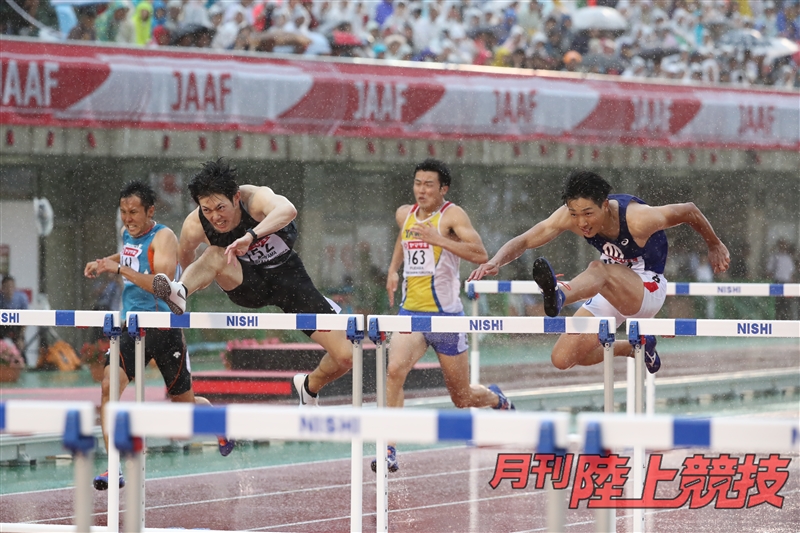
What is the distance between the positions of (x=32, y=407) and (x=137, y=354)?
2.55 m

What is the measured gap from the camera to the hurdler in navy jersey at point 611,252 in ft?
21.4

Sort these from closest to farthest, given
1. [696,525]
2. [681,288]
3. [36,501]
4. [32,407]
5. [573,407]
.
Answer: [32,407], [696,525], [36,501], [681,288], [573,407]

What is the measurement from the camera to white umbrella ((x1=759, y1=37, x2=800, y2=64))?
2025cm

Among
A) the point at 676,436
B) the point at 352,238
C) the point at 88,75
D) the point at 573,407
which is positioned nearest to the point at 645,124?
the point at 352,238

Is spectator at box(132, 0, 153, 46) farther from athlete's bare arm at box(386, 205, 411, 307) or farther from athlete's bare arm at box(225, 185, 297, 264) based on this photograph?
athlete's bare arm at box(225, 185, 297, 264)

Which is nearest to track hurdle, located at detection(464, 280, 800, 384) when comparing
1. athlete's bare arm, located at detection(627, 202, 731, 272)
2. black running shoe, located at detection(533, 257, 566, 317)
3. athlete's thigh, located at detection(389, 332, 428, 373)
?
athlete's thigh, located at detection(389, 332, 428, 373)

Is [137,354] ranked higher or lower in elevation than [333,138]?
lower

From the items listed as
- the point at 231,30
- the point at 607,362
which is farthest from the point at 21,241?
the point at 607,362

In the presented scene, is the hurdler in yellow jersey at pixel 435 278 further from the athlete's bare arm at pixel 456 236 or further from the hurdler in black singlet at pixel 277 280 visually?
the hurdler in black singlet at pixel 277 280

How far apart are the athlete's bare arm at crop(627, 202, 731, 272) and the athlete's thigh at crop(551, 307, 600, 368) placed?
0.61 meters

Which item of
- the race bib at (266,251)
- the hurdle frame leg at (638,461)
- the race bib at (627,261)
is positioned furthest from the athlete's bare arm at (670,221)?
the race bib at (266,251)

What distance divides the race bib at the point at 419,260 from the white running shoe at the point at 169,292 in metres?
2.16

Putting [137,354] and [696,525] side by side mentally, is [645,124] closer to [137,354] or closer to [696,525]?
[696,525]

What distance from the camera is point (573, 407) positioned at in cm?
1250
